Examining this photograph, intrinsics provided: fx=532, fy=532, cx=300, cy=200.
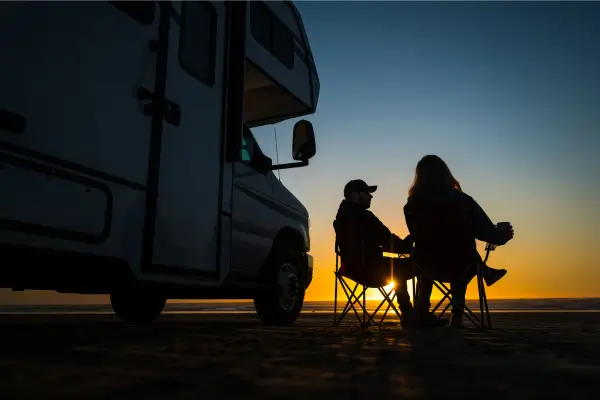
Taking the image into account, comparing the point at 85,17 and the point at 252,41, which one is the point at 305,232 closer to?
the point at 252,41

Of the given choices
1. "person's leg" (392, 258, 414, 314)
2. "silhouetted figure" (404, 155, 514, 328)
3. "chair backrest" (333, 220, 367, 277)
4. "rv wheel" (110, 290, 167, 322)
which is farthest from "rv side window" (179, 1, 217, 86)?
"rv wheel" (110, 290, 167, 322)

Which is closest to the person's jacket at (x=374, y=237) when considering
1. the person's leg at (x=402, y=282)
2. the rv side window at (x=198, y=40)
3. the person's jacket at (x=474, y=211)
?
the person's leg at (x=402, y=282)

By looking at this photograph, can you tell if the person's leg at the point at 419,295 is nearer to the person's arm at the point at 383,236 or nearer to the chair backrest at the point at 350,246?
the person's arm at the point at 383,236

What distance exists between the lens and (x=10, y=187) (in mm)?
2760

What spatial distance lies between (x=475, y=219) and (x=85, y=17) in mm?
3507

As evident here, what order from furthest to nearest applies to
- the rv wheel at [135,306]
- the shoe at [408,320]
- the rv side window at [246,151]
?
the rv wheel at [135,306]
the rv side window at [246,151]
the shoe at [408,320]

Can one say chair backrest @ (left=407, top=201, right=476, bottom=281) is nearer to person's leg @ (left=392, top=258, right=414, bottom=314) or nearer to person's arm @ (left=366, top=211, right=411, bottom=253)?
person's arm @ (left=366, top=211, right=411, bottom=253)

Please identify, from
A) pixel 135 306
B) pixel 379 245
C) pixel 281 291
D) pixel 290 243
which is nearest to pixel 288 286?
pixel 281 291

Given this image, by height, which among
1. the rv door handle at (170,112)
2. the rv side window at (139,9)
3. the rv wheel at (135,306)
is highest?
the rv side window at (139,9)

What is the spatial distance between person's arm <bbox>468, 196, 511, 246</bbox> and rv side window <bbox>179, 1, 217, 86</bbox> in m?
2.58

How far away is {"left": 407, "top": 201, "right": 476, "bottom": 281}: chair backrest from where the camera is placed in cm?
471

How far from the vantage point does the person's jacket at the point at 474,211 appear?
4711mm

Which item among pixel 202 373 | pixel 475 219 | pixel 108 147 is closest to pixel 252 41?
pixel 108 147

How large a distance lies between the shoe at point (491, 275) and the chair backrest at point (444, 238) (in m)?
0.19
